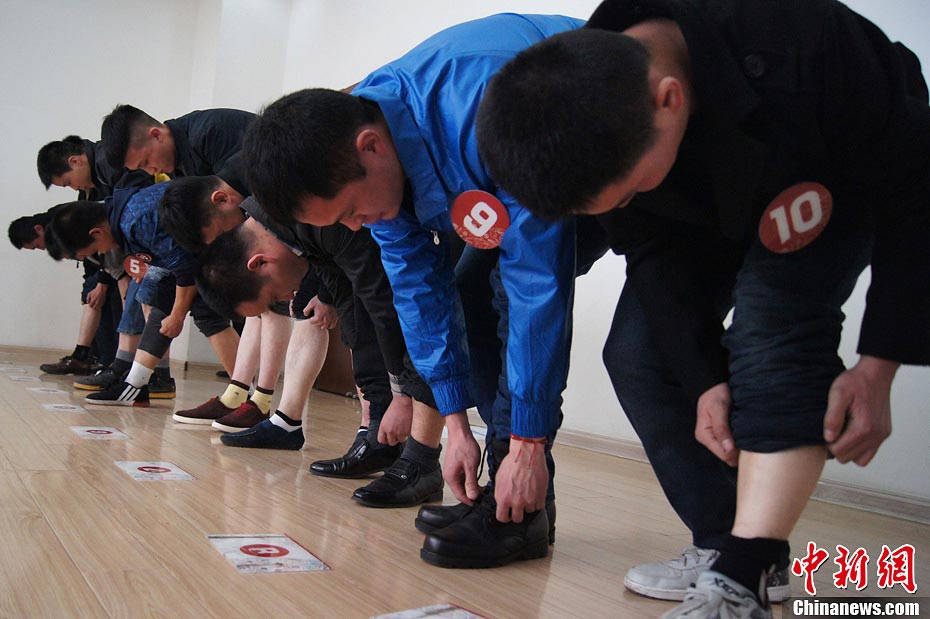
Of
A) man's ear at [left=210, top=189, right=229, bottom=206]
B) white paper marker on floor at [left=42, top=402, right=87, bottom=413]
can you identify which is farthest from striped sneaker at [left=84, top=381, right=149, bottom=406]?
man's ear at [left=210, top=189, right=229, bottom=206]

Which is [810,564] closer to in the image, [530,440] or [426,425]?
[530,440]

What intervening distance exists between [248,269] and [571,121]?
1499 mm

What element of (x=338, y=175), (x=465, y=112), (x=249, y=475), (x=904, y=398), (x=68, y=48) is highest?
(x=68, y=48)

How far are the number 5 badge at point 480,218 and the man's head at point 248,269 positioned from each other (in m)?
1.02

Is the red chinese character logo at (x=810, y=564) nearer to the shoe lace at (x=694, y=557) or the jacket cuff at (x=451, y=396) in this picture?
the shoe lace at (x=694, y=557)

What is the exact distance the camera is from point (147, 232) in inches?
113

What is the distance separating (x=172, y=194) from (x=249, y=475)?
1.00 m

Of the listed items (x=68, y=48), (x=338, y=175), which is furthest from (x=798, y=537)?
(x=68, y=48)

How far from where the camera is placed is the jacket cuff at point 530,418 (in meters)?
1.12

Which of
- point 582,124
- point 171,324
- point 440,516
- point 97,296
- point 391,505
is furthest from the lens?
point 97,296

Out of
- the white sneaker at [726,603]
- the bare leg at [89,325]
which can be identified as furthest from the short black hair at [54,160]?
the white sneaker at [726,603]

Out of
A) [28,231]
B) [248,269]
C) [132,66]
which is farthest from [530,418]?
[132,66]

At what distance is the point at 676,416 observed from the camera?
1.07 m

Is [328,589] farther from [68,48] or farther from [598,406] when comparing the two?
[68,48]
